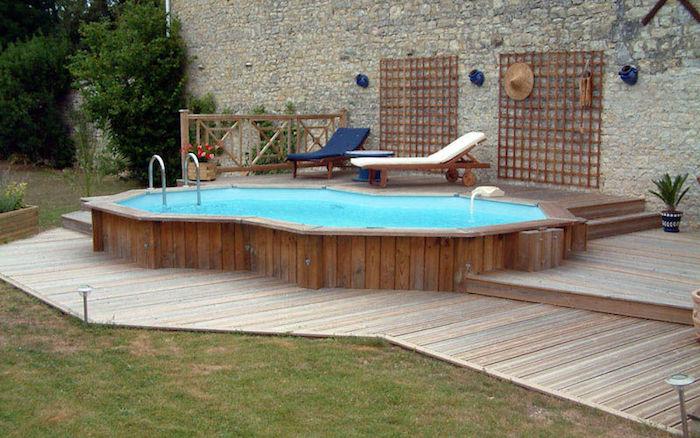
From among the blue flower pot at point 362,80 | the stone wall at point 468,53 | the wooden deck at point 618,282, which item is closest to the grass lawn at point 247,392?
the wooden deck at point 618,282

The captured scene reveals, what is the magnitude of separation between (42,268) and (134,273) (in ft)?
2.98

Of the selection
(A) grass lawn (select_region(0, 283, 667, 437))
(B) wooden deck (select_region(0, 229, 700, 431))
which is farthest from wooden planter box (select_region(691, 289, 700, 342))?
(A) grass lawn (select_region(0, 283, 667, 437))

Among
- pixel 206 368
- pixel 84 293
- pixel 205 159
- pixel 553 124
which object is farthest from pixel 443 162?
pixel 206 368

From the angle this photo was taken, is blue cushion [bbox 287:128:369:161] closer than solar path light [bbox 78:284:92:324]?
No

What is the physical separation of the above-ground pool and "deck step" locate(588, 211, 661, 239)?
0.65 m

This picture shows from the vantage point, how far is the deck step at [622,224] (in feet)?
25.4

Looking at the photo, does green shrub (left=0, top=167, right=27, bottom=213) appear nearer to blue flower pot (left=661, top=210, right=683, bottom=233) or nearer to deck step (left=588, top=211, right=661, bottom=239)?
deck step (left=588, top=211, right=661, bottom=239)

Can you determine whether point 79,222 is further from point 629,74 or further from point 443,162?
point 629,74

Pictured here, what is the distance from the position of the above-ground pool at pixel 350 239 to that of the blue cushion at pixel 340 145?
2.18m

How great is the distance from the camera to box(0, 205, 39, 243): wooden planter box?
8.25 metres

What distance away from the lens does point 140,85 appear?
1477 centimetres

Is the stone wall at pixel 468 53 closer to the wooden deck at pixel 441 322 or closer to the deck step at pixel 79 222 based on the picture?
the wooden deck at pixel 441 322

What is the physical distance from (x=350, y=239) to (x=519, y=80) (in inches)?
178

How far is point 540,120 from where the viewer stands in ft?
31.6
